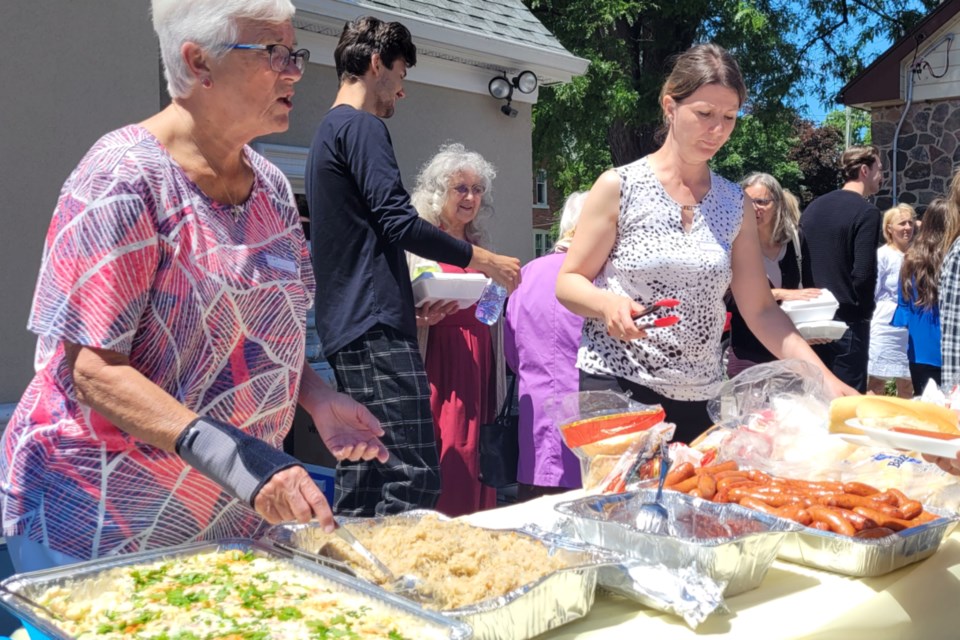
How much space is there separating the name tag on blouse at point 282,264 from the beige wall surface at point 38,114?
3178 millimetres

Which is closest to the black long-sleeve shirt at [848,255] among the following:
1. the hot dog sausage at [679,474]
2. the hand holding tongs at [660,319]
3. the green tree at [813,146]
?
the hand holding tongs at [660,319]

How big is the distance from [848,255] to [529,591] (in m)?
5.03

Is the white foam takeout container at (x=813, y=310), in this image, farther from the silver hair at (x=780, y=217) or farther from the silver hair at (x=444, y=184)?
the silver hair at (x=444, y=184)

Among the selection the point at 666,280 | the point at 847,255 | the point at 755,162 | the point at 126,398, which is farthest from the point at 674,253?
the point at 755,162

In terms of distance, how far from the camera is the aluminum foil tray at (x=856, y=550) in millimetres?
1792

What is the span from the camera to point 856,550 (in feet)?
5.86

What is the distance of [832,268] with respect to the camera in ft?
19.0

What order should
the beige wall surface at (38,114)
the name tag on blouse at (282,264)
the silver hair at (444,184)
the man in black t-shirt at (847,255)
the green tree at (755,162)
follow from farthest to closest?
the green tree at (755,162) → the man in black t-shirt at (847,255) → the silver hair at (444,184) → the beige wall surface at (38,114) → the name tag on blouse at (282,264)

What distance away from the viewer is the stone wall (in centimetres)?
1313

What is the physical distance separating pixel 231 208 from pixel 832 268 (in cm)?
492

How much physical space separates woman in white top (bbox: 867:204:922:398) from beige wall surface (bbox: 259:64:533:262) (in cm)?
313

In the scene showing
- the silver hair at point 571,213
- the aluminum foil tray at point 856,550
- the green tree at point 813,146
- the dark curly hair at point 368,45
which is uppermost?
the green tree at point 813,146

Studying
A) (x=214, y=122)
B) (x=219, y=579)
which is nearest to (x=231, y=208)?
(x=214, y=122)

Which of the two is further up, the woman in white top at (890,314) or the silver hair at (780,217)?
the silver hair at (780,217)
